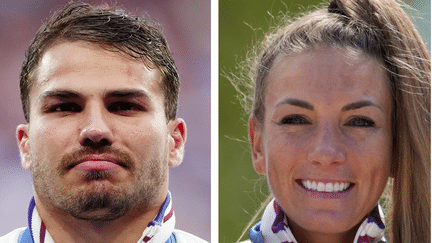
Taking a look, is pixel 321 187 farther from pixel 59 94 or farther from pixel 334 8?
pixel 59 94

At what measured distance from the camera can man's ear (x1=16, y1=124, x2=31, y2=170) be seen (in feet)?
5.99

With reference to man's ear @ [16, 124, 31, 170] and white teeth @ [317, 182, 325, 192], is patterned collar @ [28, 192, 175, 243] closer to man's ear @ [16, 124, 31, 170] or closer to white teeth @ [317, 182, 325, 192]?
man's ear @ [16, 124, 31, 170]

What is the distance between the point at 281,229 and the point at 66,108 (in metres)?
0.79

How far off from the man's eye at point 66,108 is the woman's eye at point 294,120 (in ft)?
2.13

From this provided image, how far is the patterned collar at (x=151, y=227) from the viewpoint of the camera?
1754 millimetres

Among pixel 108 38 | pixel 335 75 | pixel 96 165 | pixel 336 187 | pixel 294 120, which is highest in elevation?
pixel 108 38

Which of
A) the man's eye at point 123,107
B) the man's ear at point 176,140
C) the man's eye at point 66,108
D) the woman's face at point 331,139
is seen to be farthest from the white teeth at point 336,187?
the man's eye at point 66,108

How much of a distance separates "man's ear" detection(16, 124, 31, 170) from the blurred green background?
69cm

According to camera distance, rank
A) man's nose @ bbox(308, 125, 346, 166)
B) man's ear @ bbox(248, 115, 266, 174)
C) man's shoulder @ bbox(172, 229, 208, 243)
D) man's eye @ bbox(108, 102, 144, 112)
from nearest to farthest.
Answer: man's nose @ bbox(308, 125, 346, 166) → man's eye @ bbox(108, 102, 144, 112) → man's ear @ bbox(248, 115, 266, 174) → man's shoulder @ bbox(172, 229, 208, 243)

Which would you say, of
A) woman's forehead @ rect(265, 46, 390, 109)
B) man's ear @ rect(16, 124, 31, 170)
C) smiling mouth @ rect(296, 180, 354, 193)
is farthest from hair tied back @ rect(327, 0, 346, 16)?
man's ear @ rect(16, 124, 31, 170)

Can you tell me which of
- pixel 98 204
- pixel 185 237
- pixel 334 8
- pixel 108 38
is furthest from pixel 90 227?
pixel 334 8

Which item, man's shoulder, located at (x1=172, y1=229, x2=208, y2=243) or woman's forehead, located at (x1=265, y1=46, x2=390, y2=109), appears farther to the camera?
man's shoulder, located at (x1=172, y1=229, x2=208, y2=243)

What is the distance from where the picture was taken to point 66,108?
5.68 ft

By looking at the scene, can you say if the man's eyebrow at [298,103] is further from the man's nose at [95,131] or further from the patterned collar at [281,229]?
the man's nose at [95,131]
